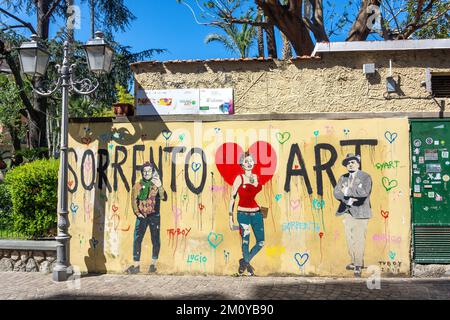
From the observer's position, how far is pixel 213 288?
5.84 metres

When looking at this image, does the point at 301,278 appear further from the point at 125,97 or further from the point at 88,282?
the point at 125,97

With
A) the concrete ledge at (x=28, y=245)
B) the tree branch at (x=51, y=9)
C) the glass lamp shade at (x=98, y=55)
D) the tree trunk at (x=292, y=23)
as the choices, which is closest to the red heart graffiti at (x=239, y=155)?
the glass lamp shade at (x=98, y=55)

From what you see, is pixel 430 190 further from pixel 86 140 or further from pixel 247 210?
pixel 86 140

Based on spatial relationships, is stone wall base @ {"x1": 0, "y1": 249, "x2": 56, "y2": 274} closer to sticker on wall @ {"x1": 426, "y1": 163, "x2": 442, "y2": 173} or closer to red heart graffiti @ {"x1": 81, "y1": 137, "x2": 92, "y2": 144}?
red heart graffiti @ {"x1": 81, "y1": 137, "x2": 92, "y2": 144}

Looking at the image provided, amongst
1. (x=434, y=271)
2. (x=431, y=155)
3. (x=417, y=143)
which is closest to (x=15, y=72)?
(x=417, y=143)

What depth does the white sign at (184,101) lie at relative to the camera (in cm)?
671

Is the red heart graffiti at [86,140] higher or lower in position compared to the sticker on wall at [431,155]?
higher

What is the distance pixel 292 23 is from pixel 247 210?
6413mm

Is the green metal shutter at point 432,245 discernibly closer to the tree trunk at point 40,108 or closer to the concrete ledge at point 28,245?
the concrete ledge at point 28,245

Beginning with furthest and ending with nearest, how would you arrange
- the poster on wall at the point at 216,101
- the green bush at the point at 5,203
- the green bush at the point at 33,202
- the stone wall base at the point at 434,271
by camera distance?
the green bush at the point at 5,203 → the green bush at the point at 33,202 → the poster on wall at the point at 216,101 → the stone wall base at the point at 434,271

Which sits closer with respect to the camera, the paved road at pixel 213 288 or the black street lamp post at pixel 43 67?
the paved road at pixel 213 288

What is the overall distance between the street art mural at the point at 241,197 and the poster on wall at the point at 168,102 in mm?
229

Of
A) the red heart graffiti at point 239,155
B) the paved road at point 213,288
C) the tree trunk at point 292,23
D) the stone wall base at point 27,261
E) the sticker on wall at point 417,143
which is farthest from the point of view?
the tree trunk at point 292,23

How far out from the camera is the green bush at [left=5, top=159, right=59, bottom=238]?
7203 millimetres
